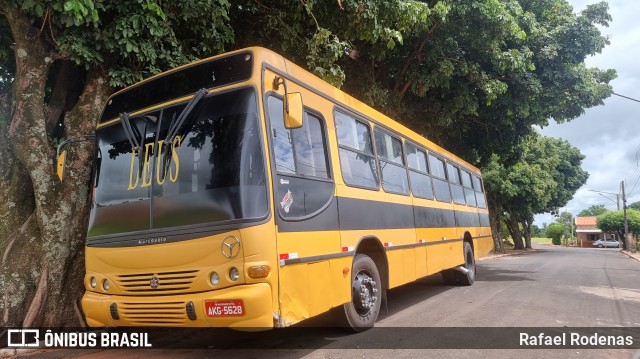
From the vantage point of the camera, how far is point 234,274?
3779 millimetres

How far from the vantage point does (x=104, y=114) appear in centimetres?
517

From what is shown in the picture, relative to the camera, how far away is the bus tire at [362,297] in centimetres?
524

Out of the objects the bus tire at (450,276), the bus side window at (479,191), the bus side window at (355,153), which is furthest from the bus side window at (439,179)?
the bus side window at (479,191)

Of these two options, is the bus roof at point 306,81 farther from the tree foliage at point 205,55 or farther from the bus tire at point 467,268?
the bus tire at point 467,268

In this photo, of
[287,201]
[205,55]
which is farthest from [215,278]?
[205,55]

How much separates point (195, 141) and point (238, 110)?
1.67 ft

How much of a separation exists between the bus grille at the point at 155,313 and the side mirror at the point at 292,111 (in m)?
1.87

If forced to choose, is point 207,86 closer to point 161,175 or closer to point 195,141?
point 195,141

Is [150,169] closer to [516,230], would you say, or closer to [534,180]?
[534,180]

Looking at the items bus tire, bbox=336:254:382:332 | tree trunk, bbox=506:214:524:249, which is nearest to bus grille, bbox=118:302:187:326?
bus tire, bbox=336:254:382:332

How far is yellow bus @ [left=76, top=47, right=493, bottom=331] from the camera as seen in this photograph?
3.82 metres

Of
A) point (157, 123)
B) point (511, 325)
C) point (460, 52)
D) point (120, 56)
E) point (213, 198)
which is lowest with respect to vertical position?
point (511, 325)

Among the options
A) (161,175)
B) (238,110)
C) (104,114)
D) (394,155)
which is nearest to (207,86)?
(238,110)

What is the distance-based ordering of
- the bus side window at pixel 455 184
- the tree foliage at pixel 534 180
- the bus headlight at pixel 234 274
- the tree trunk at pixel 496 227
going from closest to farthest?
the bus headlight at pixel 234 274, the bus side window at pixel 455 184, the tree foliage at pixel 534 180, the tree trunk at pixel 496 227
